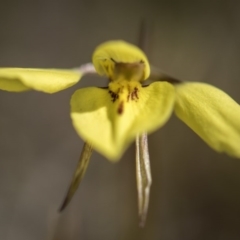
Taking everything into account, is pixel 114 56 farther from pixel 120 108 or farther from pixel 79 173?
pixel 79 173

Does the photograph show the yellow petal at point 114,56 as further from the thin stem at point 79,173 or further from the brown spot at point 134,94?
the thin stem at point 79,173

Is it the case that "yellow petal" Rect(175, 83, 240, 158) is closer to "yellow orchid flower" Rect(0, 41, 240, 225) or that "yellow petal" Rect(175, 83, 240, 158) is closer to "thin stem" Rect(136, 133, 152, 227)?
"yellow orchid flower" Rect(0, 41, 240, 225)

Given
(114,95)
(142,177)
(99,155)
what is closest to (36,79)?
(114,95)

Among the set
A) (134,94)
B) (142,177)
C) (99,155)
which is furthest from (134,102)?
(99,155)

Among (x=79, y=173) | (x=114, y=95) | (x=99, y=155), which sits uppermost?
(x=114, y=95)

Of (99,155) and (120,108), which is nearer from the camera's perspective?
(120,108)

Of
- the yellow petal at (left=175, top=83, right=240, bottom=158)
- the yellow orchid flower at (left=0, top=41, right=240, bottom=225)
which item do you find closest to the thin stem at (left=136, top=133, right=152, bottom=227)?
the yellow orchid flower at (left=0, top=41, right=240, bottom=225)

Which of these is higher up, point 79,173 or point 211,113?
point 211,113
